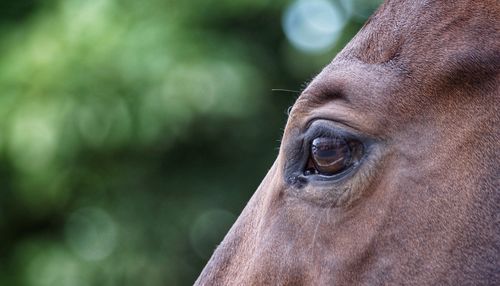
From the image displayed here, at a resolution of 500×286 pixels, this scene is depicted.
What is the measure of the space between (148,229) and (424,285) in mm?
6483

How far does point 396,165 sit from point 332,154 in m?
0.20

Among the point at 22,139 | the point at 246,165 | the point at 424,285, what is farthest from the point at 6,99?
the point at 424,285

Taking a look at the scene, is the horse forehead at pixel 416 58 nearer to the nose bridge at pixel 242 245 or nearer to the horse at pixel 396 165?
the horse at pixel 396 165

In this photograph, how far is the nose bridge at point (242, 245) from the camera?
256 cm

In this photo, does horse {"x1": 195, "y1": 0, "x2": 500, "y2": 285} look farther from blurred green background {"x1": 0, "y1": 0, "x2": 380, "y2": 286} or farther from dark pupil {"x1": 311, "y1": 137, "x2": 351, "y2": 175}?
blurred green background {"x1": 0, "y1": 0, "x2": 380, "y2": 286}

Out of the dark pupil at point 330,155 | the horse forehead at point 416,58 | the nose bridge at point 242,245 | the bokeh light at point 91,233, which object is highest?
the horse forehead at point 416,58

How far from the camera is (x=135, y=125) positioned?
302 inches

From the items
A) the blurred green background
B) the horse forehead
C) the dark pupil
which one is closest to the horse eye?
the dark pupil

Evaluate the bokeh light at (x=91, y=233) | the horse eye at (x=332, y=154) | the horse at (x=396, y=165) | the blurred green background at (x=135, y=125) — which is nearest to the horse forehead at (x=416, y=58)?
the horse at (x=396, y=165)

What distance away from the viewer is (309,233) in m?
2.37

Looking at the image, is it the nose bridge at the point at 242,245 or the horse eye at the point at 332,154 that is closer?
the horse eye at the point at 332,154

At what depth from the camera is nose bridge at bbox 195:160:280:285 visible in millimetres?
2559

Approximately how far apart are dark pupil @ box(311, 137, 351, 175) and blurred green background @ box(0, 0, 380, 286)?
4988 millimetres

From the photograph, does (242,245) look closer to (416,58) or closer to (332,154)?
(332,154)
